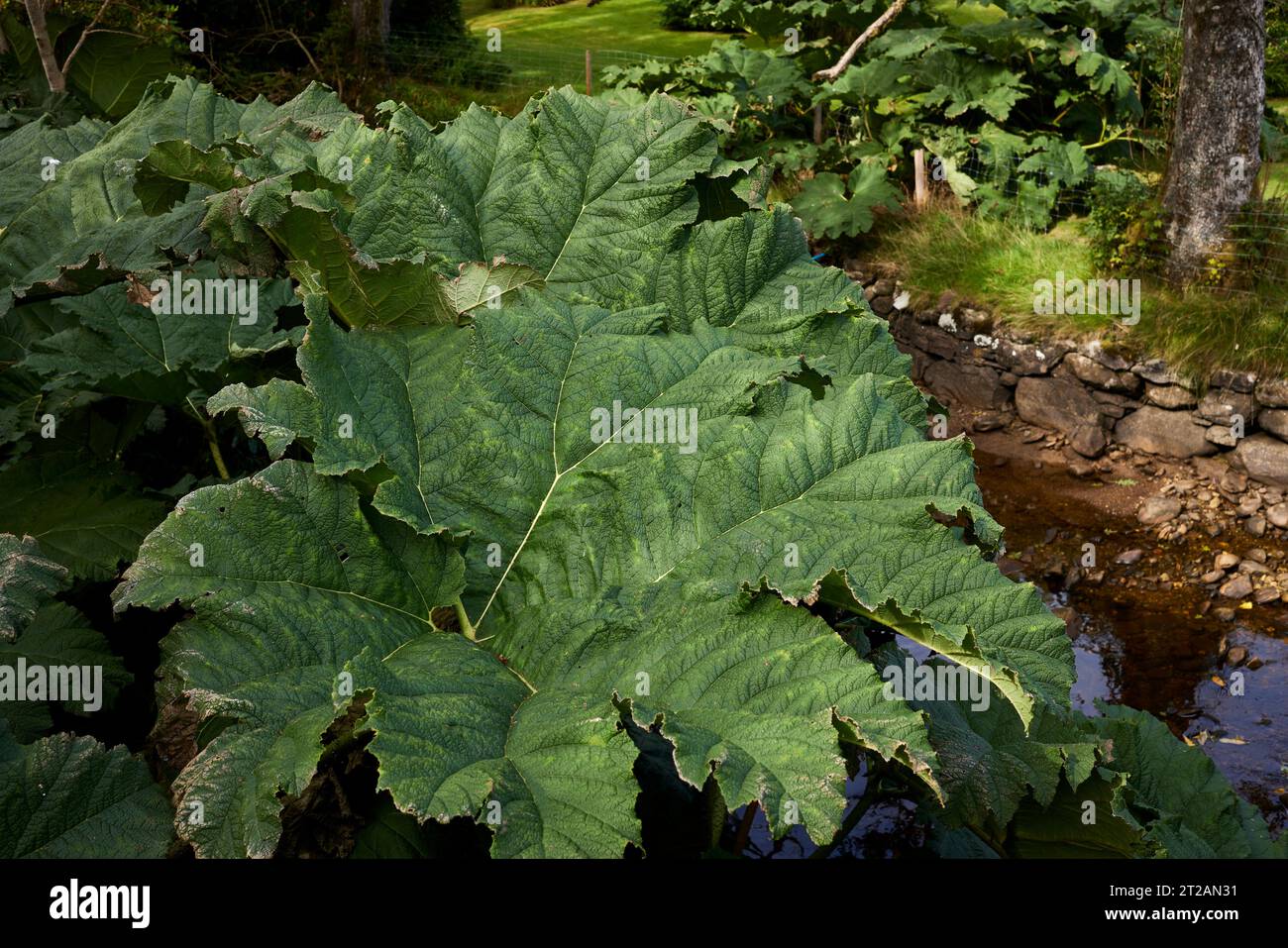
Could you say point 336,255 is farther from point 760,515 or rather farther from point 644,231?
point 760,515

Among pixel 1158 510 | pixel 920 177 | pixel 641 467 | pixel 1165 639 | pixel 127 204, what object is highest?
pixel 127 204

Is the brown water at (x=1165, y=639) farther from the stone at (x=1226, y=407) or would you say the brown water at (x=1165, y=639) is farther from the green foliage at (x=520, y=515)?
the green foliage at (x=520, y=515)

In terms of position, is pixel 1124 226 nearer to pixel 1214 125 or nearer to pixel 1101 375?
pixel 1214 125

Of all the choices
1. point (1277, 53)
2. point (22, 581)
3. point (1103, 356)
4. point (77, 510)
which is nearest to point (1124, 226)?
point (1103, 356)

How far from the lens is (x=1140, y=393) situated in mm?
7016

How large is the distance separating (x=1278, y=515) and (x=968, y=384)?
2.12 m

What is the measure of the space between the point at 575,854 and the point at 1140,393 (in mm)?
6721

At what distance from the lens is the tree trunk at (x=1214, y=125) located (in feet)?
22.8

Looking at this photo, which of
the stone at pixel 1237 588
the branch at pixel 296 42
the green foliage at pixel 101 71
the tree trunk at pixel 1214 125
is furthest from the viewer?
the branch at pixel 296 42

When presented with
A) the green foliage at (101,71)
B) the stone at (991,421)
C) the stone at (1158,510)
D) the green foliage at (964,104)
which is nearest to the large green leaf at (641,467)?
the green foliage at (101,71)

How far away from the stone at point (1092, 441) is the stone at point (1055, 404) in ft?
0.14

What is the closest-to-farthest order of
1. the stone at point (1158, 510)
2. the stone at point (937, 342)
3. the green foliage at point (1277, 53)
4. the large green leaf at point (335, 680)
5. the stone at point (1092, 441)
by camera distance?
1. the large green leaf at point (335, 680)
2. the stone at point (1158, 510)
3. the stone at point (1092, 441)
4. the stone at point (937, 342)
5. the green foliage at point (1277, 53)

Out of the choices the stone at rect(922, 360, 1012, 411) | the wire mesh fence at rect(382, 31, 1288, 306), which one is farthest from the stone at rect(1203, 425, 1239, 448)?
the stone at rect(922, 360, 1012, 411)

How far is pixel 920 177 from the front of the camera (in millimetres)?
8969
